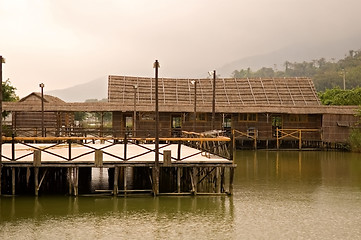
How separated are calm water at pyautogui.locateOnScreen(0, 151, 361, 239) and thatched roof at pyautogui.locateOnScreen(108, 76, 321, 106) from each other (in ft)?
76.3

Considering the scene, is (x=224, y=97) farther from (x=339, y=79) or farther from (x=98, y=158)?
(x=339, y=79)

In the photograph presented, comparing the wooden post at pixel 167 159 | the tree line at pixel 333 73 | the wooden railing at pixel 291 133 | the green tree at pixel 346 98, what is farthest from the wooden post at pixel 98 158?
the tree line at pixel 333 73

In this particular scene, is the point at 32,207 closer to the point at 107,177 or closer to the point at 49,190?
the point at 49,190

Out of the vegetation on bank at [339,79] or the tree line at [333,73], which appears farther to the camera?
the tree line at [333,73]

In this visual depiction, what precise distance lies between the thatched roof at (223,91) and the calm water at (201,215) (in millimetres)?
23249

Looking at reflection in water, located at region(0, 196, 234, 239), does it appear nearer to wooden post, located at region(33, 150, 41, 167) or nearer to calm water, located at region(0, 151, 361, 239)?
calm water, located at region(0, 151, 361, 239)

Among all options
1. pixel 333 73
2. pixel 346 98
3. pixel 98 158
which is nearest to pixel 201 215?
pixel 98 158

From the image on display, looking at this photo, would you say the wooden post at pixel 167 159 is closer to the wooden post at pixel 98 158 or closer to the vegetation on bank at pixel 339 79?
the wooden post at pixel 98 158

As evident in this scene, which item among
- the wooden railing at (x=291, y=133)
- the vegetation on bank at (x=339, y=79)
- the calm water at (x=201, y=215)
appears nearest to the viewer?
the calm water at (x=201, y=215)

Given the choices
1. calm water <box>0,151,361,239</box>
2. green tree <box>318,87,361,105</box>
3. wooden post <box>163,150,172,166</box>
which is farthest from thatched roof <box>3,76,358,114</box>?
wooden post <box>163,150,172,166</box>

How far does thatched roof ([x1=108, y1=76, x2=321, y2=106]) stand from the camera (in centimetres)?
4322

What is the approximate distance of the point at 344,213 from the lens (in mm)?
15633

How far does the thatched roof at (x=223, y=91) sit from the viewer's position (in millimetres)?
43219

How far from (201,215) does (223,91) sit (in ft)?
103
